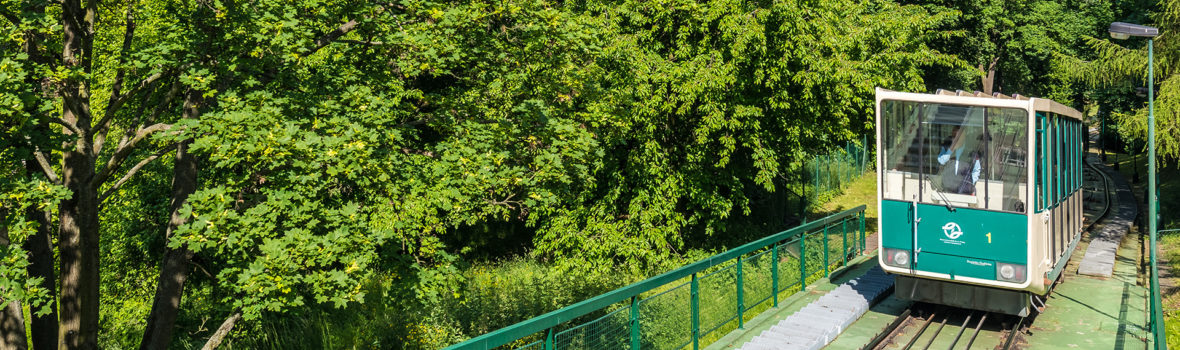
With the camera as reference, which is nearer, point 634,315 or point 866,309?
point 634,315

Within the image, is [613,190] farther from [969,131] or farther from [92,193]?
[92,193]

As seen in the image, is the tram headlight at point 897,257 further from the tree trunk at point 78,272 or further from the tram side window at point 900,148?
the tree trunk at point 78,272

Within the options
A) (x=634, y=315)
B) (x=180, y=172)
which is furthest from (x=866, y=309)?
(x=180, y=172)

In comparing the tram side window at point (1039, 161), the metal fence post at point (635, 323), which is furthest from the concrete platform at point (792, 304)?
the tram side window at point (1039, 161)

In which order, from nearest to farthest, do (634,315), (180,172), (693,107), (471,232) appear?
1. (634,315)
2. (180,172)
3. (693,107)
4. (471,232)

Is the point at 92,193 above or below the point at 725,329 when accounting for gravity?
above

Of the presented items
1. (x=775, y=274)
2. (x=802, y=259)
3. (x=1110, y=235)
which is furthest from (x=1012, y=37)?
(x=775, y=274)

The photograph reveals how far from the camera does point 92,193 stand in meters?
10.8

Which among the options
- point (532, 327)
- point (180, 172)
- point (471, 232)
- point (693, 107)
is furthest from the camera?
point (471, 232)

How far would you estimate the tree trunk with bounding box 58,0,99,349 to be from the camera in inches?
413

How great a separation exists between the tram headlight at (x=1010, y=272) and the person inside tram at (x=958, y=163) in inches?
41.1

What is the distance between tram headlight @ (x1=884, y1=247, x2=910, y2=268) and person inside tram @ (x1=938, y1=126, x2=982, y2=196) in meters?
1.10

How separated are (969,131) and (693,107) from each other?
7.07 m

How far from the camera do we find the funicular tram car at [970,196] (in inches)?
426
